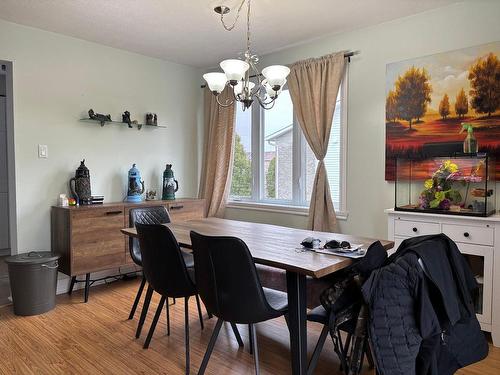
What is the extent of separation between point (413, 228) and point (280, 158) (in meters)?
1.72

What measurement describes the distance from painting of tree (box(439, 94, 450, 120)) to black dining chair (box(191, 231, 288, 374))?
2.06m

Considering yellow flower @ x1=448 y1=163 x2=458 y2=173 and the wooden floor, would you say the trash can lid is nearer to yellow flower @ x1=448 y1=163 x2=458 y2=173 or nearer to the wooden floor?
the wooden floor

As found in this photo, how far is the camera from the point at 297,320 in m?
1.88

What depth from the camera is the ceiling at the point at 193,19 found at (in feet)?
9.55

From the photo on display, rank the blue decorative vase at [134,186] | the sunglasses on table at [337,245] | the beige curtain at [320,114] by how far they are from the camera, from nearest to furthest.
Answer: the sunglasses on table at [337,245]
the beige curtain at [320,114]
the blue decorative vase at [134,186]

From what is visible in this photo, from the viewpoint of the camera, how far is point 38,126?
11.4ft

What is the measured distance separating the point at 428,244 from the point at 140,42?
3318mm

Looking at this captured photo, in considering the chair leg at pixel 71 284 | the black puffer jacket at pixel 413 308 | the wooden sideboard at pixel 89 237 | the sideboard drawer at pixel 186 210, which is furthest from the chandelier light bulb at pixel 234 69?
the chair leg at pixel 71 284

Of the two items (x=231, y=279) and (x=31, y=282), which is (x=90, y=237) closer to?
(x=31, y=282)

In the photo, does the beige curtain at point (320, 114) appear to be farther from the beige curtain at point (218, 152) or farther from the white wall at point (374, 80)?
the beige curtain at point (218, 152)

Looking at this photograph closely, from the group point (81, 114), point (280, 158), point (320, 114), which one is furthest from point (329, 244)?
point (81, 114)

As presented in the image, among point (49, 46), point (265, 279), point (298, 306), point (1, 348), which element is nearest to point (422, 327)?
point (298, 306)

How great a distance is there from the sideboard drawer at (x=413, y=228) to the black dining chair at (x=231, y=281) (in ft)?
4.53

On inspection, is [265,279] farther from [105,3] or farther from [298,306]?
[105,3]
